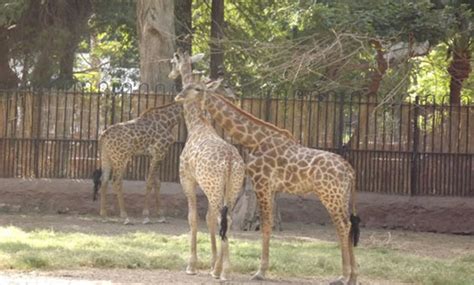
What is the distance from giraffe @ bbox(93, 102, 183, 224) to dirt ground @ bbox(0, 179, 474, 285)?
78cm

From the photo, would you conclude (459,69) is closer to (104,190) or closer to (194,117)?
(104,190)

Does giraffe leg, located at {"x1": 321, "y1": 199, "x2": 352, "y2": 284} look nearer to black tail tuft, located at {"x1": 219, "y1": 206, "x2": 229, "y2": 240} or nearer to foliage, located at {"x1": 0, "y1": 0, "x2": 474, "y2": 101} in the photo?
black tail tuft, located at {"x1": 219, "y1": 206, "x2": 229, "y2": 240}

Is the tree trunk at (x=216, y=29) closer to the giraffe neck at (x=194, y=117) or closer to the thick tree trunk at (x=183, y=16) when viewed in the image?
the thick tree trunk at (x=183, y=16)

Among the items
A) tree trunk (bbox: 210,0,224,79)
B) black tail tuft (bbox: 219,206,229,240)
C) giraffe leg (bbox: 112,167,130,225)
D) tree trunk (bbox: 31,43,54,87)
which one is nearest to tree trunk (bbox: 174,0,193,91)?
tree trunk (bbox: 210,0,224,79)

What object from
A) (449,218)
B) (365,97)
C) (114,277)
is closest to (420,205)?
(449,218)

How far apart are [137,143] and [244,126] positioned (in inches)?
232

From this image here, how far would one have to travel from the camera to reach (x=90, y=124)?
19094mm

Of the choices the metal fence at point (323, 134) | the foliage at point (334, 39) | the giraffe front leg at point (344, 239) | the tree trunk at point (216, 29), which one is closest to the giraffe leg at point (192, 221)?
the giraffe front leg at point (344, 239)

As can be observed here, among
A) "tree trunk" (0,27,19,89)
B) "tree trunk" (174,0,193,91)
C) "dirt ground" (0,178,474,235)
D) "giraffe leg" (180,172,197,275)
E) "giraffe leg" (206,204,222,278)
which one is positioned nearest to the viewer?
"giraffe leg" (206,204,222,278)

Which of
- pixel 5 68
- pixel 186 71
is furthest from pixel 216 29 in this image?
pixel 186 71

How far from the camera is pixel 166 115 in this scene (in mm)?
17500

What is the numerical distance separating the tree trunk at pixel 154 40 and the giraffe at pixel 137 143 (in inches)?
110

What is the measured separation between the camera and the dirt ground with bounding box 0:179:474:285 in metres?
16.7

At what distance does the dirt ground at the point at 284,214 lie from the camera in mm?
16688
